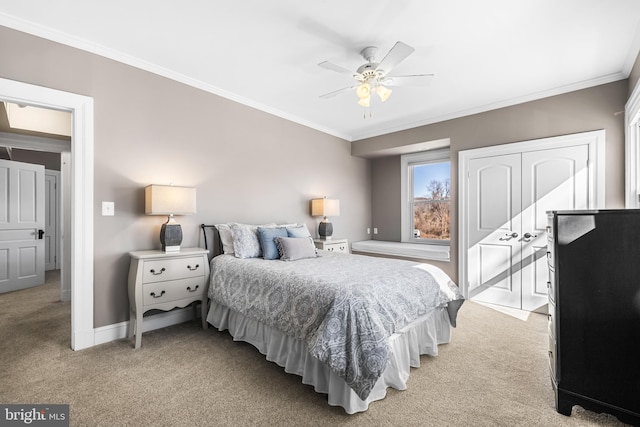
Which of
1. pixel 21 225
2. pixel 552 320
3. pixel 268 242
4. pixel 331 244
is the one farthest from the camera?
pixel 21 225

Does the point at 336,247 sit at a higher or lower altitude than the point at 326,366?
higher

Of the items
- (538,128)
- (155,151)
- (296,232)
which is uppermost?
(538,128)

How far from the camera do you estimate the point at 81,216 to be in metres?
2.54

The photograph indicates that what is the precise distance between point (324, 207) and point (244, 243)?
1672 millimetres

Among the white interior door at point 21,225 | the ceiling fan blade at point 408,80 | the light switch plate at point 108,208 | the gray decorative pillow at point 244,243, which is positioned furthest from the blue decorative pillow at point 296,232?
the white interior door at point 21,225

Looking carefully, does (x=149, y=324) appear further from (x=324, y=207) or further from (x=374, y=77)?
(x=374, y=77)

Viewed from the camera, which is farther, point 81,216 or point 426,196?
point 426,196

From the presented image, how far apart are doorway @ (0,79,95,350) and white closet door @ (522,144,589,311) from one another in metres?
4.69

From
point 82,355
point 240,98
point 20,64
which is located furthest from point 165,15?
point 82,355

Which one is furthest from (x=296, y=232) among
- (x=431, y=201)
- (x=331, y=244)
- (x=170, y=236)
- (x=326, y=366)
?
(x=431, y=201)

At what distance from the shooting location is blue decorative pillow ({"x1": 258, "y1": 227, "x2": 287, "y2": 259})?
10.1 feet

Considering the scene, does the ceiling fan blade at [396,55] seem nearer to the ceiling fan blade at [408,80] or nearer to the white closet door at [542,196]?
the ceiling fan blade at [408,80]

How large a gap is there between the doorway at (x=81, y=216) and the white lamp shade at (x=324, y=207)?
2.80 meters

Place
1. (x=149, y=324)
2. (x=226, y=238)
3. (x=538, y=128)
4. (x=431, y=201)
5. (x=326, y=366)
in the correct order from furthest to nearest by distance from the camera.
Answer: (x=431, y=201)
(x=538, y=128)
(x=226, y=238)
(x=149, y=324)
(x=326, y=366)
